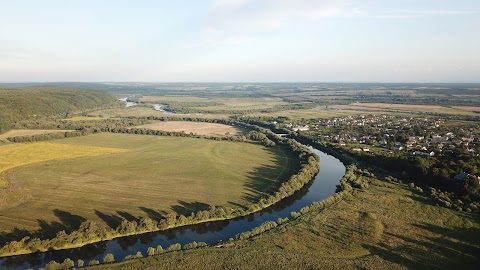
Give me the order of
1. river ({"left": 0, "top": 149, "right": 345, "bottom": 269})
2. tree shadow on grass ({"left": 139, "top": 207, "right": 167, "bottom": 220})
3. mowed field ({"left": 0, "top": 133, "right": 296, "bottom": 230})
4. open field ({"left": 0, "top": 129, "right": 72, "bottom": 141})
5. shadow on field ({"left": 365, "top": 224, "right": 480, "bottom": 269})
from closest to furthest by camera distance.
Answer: river ({"left": 0, "top": 149, "right": 345, "bottom": 269}), shadow on field ({"left": 365, "top": 224, "right": 480, "bottom": 269}), tree shadow on grass ({"left": 139, "top": 207, "right": 167, "bottom": 220}), mowed field ({"left": 0, "top": 133, "right": 296, "bottom": 230}), open field ({"left": 0, "top": 129, "right": 72, "bottom": 141})

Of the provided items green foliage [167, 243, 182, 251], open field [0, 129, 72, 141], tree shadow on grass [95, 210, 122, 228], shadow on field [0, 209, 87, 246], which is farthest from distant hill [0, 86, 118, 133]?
green foliage [167, 243, 182, 251]

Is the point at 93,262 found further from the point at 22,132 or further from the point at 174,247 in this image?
the point at 22,132

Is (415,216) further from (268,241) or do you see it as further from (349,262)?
(268,241)

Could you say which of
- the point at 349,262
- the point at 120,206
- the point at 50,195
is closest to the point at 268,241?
the point at 349,262

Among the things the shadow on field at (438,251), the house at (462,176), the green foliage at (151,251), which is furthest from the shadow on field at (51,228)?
the house at (462,176)

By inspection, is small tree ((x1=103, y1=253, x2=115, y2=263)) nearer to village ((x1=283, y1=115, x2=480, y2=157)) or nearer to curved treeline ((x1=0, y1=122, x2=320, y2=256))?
curved treeline ((x1=0, y1=122, x2=320, y2=256))

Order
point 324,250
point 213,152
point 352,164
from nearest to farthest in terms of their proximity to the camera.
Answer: point 324,250 → point 352,164 → point 213,152
